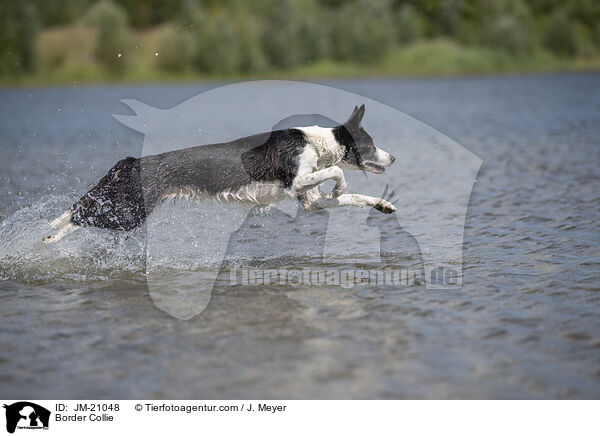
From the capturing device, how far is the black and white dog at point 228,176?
23.2ft

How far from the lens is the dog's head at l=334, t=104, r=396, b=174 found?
7.29m

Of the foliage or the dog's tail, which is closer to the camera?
the dog's tail

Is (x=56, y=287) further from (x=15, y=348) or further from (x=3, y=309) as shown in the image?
(x=15, y=348)

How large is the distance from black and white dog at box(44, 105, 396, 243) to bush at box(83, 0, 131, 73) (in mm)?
49022

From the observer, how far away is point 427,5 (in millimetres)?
70500

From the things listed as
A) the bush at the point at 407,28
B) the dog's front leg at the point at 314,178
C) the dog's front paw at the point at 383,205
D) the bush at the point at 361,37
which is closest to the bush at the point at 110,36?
the bush at the point at 361,37

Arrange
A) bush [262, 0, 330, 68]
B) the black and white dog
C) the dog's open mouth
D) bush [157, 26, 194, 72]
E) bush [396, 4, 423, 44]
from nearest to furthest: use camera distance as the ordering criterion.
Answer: the black and white dog
the dog's open mouth
bush [157, 26, 194, 72]
bush [262, 0, 330, 68]
bush [396, 4, 423, 44]

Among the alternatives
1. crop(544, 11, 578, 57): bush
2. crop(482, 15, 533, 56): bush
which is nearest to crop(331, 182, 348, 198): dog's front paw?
crop(482, 15, 533, 56): bush

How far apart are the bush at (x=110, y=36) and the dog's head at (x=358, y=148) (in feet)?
162

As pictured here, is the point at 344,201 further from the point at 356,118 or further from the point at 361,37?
the point at 361,37

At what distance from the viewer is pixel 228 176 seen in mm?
7199

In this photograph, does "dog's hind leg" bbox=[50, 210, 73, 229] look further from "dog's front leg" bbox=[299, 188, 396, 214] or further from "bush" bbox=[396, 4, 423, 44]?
"bush" bbox=[396, 4, 423, 44]
